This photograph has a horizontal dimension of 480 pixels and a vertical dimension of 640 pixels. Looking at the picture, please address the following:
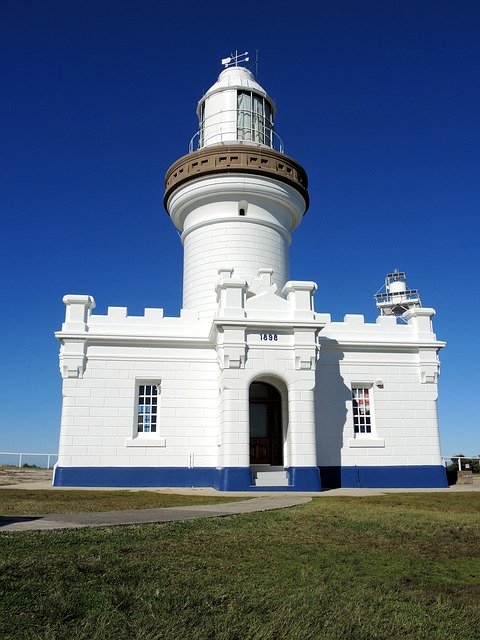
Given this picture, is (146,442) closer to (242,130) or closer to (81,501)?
(81,501)

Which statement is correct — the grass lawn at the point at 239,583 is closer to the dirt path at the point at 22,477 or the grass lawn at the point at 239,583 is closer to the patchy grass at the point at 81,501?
the patchy grass at the point at 81,501

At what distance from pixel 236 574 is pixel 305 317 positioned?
13.1m

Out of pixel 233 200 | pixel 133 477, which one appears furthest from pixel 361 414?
pixel 233 200

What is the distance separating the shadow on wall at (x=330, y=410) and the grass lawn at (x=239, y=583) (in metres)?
10.3

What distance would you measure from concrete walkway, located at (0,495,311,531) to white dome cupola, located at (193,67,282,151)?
56.4 feet

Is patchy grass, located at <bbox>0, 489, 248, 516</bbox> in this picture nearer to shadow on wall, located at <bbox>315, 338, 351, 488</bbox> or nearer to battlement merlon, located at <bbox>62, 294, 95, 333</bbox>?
shadow on wall, located at <bbox>315, 338, 351, 488</bbox>

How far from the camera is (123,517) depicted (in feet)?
29.2

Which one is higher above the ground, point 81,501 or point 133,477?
point 133,477

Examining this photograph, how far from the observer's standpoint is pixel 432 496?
14.4 m

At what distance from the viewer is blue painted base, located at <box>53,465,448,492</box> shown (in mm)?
16375

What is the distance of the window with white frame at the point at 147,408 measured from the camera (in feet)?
60.4

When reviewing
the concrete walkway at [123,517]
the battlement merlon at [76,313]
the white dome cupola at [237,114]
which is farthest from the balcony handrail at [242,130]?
the concrete walkway at [123,517]

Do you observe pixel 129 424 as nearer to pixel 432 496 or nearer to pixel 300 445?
pixel 300 445

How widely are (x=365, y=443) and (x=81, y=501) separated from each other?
34.0 feet
